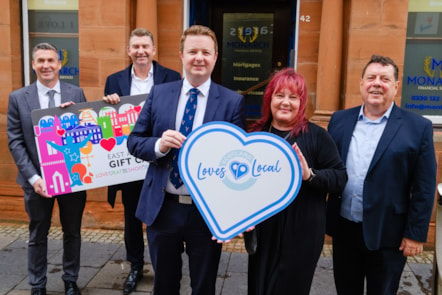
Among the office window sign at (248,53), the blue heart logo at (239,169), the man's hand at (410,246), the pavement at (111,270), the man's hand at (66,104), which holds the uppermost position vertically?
the office window sign at (248,53)

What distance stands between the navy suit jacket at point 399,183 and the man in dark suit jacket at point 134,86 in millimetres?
1909

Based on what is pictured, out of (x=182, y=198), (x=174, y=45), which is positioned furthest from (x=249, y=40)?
(x=182, y=198)

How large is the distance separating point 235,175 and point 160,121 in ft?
1.86

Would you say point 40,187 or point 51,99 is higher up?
point 51,99

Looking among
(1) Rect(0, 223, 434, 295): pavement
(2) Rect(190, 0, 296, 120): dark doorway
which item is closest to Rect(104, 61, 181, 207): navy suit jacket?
(1) Rect(0, 223, 434, 295): pavement

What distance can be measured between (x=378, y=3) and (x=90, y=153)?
11.6 feet

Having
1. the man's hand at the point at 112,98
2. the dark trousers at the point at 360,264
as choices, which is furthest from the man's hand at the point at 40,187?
the dark trousers at the point at 360,264

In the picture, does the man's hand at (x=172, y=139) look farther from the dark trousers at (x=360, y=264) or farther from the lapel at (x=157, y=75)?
the lapel at (x=157, y=75)

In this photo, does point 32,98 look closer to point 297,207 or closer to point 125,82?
point 125,82

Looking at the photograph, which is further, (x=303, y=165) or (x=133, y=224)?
(x=133, y=224)

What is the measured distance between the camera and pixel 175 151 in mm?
2527

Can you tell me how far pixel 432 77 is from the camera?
17.5 ft

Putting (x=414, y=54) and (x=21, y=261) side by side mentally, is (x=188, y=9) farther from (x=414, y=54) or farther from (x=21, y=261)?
(x=21, y=261)

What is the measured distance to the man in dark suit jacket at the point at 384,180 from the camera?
253 centimetres
